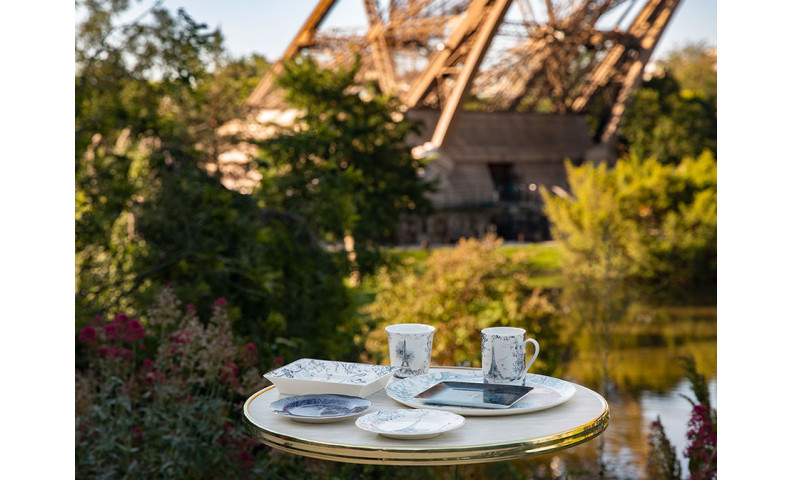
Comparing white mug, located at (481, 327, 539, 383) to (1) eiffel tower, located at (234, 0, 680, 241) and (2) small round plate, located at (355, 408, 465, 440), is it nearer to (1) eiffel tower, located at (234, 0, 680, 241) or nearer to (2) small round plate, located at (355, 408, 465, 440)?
(2) small round plate, located at (355, 408, 465, 440)

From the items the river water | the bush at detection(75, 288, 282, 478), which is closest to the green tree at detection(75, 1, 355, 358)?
the bush at detection(75, 288, 282, 478)

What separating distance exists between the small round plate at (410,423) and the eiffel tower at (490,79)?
10.6 m

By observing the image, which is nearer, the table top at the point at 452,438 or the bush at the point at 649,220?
the table top at the point at 452,438

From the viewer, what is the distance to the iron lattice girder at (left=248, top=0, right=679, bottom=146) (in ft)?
41.8

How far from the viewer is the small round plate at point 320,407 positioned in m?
1.22

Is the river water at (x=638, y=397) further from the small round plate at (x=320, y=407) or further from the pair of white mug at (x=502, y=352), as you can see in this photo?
the small round plate at (x=320, y=407)

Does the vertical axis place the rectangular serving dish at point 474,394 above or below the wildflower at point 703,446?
above

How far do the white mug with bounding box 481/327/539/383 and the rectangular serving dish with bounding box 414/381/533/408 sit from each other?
0.02m

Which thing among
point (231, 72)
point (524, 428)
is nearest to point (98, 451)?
point (524, 428)

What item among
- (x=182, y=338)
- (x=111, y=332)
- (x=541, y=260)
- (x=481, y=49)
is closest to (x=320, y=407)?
(x=182, y=338)

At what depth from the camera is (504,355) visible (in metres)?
1.36

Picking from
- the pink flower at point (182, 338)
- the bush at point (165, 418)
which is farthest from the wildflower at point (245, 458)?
the pink flower at point (182, 338)

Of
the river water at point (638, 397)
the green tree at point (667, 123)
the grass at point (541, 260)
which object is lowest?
the river water at point (638, 397)

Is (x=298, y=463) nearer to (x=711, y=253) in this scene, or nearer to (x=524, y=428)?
(x=524, y=428)
